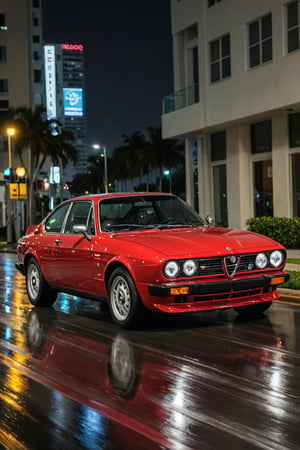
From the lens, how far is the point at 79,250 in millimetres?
9258

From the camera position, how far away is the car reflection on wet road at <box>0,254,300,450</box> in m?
4.48

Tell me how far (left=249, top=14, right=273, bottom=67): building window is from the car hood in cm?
1663

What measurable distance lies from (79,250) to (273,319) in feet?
8.87

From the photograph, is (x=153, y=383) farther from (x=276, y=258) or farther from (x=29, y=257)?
(x=29, y=257)

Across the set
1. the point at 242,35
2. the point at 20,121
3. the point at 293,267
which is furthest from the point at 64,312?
the point at 20,121

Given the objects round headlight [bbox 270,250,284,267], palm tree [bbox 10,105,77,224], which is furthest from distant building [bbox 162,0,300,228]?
palm tree [bbox 10,105,77,224]

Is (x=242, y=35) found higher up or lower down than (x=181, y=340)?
higher up

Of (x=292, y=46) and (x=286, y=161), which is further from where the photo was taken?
(x=286, y=161)

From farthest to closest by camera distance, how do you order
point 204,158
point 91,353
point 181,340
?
point 204,158 < point 181,340 < point 91,353

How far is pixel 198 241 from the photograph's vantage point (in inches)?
322

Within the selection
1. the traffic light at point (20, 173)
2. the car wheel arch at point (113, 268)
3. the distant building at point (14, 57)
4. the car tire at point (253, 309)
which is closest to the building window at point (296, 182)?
the car tire at point (253, 309)

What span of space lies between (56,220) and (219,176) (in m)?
19.4

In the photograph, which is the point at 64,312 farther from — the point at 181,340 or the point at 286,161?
the point at 286,161

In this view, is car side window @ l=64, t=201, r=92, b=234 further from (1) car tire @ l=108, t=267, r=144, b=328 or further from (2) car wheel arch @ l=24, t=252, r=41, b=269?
(1) car tire @ l=108, t=267, r=144, b=328
